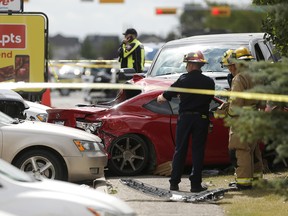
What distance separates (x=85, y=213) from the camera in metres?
7.91

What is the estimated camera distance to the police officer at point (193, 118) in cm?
1280

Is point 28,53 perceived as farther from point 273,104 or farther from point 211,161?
point 273,104

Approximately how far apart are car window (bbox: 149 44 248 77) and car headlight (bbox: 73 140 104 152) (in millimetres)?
3454

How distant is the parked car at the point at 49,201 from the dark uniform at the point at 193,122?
4580 millimetres

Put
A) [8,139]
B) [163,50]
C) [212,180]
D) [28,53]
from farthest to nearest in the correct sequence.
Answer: [28,53] < [163,50] < [212,180] < [8,139]

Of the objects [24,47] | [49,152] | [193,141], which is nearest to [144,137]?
[193,141]

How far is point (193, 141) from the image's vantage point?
13.0m

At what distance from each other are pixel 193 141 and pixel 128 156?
1.81m

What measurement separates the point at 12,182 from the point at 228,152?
6.86m

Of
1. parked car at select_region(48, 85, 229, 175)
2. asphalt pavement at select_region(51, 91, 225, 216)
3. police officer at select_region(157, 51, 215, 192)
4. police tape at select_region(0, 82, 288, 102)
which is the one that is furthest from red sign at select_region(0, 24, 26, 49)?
police officer at select_region(157, 51, 215, 192)

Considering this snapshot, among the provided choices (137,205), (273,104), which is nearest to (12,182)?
(273,104)

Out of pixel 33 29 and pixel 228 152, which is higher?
pixel 33 29

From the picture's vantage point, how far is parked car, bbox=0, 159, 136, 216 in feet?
25.6

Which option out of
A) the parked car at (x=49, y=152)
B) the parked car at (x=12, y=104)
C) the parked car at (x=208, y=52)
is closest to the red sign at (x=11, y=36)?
the parked car at (x=208, y=52)
